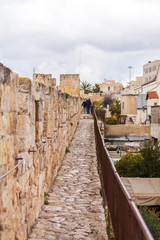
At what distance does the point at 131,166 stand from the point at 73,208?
9751 millimetres

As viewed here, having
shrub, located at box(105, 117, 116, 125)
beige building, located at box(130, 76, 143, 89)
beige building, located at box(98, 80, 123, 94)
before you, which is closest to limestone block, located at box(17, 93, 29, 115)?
shrub, located at box(105, 117, 116, 125)

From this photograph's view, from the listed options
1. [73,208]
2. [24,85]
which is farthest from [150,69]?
[24,85]

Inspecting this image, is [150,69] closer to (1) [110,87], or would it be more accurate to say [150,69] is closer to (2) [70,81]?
(1) [110,87]

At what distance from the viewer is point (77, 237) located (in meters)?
4.70

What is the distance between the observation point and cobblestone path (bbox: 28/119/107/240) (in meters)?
4.86

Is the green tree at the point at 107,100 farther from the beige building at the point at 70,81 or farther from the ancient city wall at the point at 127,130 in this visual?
the beige building at the point at 70,81

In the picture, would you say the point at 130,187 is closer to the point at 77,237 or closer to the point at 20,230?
the point at 77,237

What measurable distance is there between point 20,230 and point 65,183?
12.2 feet

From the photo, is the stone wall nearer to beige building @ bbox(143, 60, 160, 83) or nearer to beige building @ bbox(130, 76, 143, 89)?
beige building @ bbox(130, 76, 143, 89)

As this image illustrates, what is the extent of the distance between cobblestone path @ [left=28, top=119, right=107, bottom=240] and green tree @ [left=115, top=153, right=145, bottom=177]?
17.3 ft

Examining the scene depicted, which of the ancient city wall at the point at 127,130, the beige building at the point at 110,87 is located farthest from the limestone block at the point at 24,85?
the beige building at the point at 110,87

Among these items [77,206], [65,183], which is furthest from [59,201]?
[65,183]

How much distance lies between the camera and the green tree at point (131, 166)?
15.0 metres

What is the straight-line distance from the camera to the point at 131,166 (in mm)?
15391
